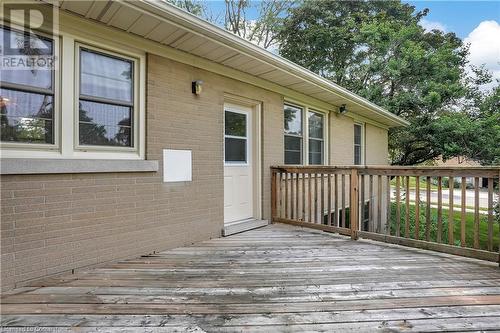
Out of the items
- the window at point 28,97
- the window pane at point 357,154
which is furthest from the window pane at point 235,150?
the window pane at point 357,154

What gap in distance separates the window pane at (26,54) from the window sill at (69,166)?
697 millimetres

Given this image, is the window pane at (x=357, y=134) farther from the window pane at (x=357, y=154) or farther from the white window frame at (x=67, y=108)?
the white window frame at (x=67, y=108)

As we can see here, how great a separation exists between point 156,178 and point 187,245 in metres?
1.00

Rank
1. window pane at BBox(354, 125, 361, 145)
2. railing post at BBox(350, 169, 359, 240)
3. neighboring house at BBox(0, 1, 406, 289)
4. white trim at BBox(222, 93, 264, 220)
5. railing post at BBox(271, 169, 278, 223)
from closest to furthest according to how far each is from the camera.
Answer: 1. neighboring house at BBox(0, 1, 406, 289)
2. railing post at BBox(350, 169, 359, 240)
3. white trim at BBox(222, 93, 264, 220)
4. railing post at BBox(271, 169, 278, 223)
5. window pane at BBox(354, 125, 361, 145)

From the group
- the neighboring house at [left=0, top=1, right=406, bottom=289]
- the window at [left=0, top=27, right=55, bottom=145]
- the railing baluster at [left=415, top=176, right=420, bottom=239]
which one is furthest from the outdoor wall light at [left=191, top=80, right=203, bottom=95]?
the railing baluster at [left=415, top=176, right=420, bottom=239]

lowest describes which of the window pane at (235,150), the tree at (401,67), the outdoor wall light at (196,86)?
the window pane at (235,150)

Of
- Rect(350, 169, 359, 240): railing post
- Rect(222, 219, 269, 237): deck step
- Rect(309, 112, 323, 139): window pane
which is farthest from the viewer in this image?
Rect(309, 112, 323, 139): window pane

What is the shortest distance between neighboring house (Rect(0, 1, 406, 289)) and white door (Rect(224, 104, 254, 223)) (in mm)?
25

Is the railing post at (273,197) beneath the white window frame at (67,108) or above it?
beneath

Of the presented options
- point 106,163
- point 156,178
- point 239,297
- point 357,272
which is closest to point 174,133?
point 156,178

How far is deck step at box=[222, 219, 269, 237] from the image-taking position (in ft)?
14.7

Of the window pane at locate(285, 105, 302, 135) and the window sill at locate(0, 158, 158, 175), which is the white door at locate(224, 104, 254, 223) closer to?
the window pane at locate(285, 105, 302, 135)

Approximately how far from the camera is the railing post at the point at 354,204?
4.17 m

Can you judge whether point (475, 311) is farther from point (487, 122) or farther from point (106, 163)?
point (487, 122)
